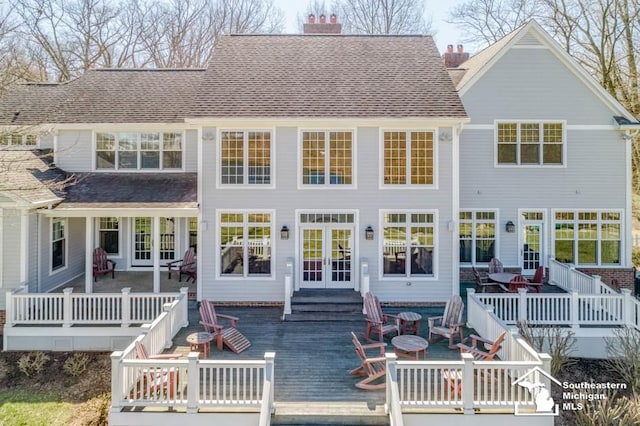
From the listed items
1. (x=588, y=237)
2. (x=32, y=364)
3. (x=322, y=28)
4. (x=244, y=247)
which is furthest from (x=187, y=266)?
(x=588, y=237)

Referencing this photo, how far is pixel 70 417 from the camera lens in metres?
7.76

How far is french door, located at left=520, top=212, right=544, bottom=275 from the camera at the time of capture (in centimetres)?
1462

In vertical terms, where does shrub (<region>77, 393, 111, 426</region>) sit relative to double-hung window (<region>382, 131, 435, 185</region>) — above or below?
below

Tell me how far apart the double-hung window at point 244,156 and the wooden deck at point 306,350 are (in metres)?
3.99

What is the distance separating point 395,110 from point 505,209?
19.3 feet

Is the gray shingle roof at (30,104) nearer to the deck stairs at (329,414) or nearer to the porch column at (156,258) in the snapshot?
the porch column at (156,258)

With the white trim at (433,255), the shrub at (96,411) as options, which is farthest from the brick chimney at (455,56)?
the shrub at (96,411)

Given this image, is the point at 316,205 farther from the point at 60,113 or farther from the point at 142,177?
the point at 60,113

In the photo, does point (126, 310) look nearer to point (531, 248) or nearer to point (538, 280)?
point (538, 280)

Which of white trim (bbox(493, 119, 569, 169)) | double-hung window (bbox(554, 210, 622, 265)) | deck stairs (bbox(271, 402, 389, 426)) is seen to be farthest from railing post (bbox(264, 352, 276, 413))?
double-hung window (bbox(554, 210, 622, 265))

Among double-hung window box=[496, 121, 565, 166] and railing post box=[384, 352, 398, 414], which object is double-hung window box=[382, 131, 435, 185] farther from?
railing post box=[384, 352, 398, 414]

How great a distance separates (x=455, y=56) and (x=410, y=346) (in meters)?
15.5

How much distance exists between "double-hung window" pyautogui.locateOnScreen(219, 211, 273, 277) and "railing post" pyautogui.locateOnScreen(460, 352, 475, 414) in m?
7.04

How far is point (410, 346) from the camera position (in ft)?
26.9
